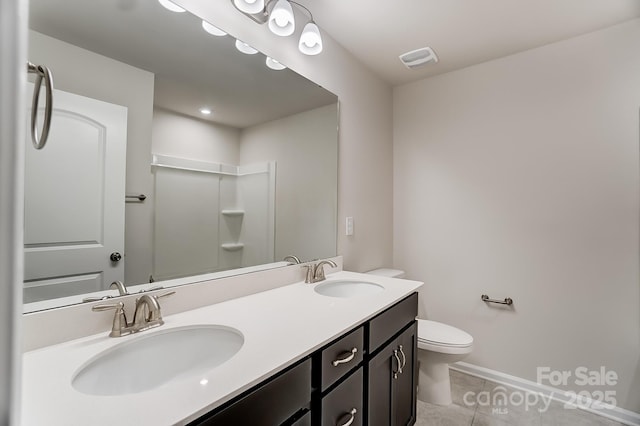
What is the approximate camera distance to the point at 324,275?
5.56ft

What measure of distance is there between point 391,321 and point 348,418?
1.38 feet

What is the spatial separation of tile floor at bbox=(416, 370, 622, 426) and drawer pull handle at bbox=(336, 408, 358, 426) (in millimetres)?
922

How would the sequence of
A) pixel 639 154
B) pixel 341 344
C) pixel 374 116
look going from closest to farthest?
1. pixel 341 344
2. pixel 639 154
3. pixel 374 116

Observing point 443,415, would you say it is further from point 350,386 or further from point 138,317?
point 138,317

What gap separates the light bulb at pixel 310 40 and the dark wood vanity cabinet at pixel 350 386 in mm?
1417

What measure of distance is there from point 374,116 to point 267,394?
7.02 feet

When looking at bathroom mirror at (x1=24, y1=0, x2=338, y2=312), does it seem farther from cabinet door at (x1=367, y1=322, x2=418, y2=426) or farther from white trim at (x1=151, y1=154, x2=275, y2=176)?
cabinet door at (x1=367, y1=322, x2=418, y2=426)

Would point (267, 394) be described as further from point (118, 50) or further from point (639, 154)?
point (639, 154)

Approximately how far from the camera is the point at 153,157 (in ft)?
3.45

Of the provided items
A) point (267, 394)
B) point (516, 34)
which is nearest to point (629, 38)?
point (516, 34)

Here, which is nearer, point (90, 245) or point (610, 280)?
point (90, 245)

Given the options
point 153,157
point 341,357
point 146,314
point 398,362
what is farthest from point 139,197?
point 398,362

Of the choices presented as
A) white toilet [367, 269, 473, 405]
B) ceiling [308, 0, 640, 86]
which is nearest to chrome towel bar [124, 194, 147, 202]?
ceiling [308, 0, 640, 86]

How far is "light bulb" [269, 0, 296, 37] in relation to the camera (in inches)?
54.1
